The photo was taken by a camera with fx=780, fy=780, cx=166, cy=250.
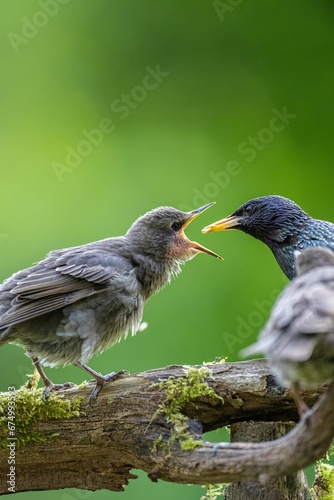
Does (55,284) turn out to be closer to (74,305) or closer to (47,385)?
(74,305)

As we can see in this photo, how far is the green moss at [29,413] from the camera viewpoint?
346 centimetres

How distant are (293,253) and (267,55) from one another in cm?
262

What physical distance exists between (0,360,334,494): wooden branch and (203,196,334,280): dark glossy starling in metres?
1.19

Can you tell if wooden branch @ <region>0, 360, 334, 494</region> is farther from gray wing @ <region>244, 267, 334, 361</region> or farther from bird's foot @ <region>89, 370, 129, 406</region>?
gray wing @ <region>244, 267, 334, 361</region>

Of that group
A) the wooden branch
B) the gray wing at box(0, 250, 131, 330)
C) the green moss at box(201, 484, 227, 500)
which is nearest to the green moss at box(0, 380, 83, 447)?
the wooden branch

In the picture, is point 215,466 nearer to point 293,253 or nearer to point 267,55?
point 293,253

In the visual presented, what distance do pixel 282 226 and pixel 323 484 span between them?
1539mm

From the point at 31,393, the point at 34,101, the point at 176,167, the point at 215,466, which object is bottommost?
the point at 215,466

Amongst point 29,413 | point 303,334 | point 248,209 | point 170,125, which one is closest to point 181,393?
point 29,413

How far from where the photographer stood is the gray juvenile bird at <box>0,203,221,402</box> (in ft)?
12.1

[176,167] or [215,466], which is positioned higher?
[176,167]

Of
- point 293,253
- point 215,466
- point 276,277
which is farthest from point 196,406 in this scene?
point 276,277

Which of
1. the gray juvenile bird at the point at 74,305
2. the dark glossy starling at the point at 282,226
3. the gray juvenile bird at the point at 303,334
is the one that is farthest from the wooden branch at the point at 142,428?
the dark glossy starling at the point at 282,226

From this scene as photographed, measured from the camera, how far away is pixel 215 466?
2.70 m
